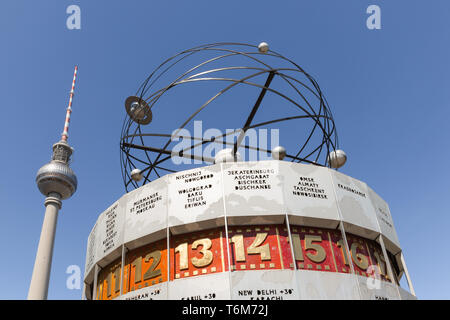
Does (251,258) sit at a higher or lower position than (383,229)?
lower

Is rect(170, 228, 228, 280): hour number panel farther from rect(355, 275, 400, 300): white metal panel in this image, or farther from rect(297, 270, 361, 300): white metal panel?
rect(355, 275, 400, 300): white metal panel

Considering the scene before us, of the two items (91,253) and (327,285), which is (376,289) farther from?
(91,253)

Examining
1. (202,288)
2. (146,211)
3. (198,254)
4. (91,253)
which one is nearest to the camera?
(202,288)

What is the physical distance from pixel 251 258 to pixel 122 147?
1074cm

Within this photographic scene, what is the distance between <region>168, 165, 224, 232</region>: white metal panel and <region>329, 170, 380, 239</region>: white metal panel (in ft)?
17.2

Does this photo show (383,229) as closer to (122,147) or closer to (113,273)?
(113,273)

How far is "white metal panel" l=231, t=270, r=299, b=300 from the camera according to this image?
12789 mm

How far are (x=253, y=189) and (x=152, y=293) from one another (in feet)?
18.7

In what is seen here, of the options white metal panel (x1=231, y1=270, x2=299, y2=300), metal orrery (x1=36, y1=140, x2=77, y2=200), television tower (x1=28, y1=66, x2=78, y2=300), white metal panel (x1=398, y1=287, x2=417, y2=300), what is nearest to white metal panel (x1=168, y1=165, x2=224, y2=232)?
white metal panel (x1=231, y1=270, x2=299, y2=300)

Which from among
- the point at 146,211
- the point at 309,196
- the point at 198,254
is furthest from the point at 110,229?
the point at 309,196

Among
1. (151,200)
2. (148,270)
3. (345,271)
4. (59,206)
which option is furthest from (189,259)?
(59,206)

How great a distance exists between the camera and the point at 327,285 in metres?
13.3

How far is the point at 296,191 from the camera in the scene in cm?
1540
